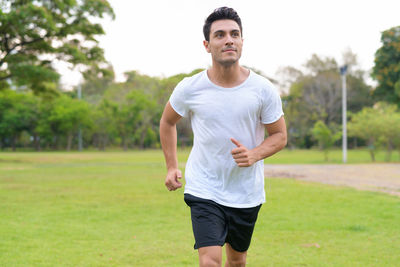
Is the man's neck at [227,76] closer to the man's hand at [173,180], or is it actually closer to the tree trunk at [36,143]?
the man's hand at [173,180]

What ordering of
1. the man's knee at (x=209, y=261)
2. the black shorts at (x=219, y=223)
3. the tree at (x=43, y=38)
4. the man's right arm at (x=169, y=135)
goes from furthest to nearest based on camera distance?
1. the tree at (x=43, y=38)
2. the man's right arm at (x=169, y=135)
3. the black shorts at (x=219, y=223)
4. the man's knee at (x=209, y=261)

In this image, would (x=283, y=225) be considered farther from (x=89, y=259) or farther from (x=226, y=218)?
(x=226, y=218)

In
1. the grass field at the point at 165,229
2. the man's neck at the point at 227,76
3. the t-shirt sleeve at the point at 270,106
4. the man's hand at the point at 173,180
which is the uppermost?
the man's neck at the point at 227,76

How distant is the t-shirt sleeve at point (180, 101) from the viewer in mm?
3594

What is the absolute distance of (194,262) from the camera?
225 inches

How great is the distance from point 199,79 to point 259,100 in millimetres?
521

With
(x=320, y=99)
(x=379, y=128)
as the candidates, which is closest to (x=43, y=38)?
(x=379, y=128)

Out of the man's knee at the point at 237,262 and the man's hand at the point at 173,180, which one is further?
the man's knee at the point at 237,262

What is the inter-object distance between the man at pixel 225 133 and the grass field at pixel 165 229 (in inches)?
95.1

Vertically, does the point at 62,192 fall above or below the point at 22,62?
below

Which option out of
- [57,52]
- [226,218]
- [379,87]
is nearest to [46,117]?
[57,52]

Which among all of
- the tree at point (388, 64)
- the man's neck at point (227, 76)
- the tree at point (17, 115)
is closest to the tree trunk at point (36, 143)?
the tree at point (17, 115)

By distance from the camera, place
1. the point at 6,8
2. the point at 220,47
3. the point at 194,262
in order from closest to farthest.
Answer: the point at 220,47
the point at 194,262
the point at 6,8

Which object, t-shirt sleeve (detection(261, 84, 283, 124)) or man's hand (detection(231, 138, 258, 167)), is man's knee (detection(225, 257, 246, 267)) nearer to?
man's hand (detection(231, 138, 258, 167))
